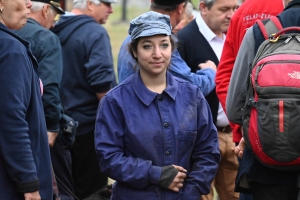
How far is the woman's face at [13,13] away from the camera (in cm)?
405

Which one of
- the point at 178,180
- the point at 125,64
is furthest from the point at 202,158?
the point at 125,64

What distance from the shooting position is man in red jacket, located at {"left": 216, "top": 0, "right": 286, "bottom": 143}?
14.9ft

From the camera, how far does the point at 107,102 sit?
4031 mm

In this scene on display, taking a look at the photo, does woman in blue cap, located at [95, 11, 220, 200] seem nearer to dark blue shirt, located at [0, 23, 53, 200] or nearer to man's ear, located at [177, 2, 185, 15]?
dark blue shirt, located at [0, 23, 53, 200]

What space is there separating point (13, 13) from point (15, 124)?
691 millimetres

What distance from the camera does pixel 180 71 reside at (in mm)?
5086

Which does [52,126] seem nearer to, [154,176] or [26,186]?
[26,186]

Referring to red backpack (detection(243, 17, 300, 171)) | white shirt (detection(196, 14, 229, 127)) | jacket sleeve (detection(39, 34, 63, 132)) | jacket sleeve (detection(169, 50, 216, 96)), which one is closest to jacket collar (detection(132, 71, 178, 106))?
red backpack (detection(243, 17, 300, 171))

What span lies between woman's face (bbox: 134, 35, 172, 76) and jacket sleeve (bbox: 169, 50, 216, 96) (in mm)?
934

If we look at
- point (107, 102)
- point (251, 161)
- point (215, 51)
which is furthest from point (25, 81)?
point (215, 51)

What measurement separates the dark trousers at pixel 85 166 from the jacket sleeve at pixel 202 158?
2.76 m

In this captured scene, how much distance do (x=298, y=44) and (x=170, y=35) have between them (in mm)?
817

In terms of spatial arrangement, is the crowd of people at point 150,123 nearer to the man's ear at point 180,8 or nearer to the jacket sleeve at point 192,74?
the jacket sleeve at point 192,74

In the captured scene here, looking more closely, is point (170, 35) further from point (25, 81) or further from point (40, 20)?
point (40, 20)
